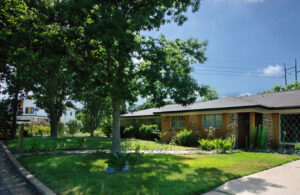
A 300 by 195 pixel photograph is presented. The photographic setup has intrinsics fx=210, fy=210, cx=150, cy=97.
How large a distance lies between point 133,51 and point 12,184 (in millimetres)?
5808

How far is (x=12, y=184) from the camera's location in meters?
5.52

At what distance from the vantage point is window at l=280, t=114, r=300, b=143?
1334 cm

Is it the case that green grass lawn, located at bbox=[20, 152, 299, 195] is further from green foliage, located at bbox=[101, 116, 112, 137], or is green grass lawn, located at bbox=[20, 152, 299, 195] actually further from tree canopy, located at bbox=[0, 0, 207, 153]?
green foliage, located at bbox=[101, 116, 112, 137]

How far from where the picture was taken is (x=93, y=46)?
8.54 metres

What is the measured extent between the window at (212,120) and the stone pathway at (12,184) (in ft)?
39.8

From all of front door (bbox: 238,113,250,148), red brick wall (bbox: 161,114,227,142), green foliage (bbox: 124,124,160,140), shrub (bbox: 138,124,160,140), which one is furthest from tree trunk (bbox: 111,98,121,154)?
shrub (bbox: 138,124,160,140)

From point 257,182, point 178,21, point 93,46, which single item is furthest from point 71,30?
A: point 257,182

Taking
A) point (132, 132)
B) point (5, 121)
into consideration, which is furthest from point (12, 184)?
point (132, 132)

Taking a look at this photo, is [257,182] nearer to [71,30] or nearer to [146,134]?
[71,30]

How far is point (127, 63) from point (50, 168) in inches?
175

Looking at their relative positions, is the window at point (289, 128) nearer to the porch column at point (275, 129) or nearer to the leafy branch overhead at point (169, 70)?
the porch column at point (275, 129)

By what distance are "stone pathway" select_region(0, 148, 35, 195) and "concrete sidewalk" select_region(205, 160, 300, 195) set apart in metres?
4.33

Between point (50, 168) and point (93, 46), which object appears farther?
point (93, 46)

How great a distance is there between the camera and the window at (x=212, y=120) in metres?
14.8
